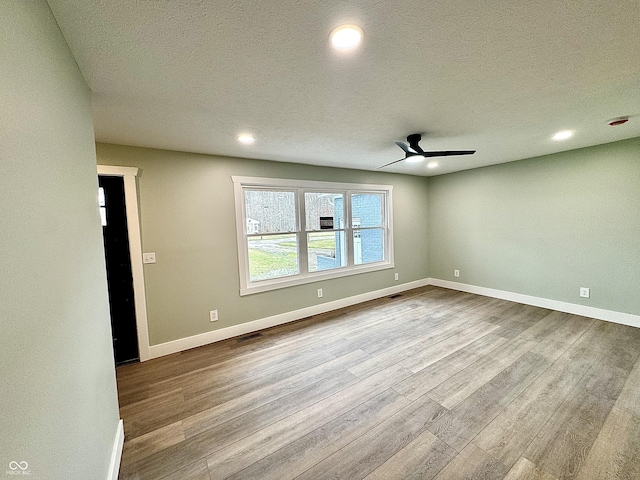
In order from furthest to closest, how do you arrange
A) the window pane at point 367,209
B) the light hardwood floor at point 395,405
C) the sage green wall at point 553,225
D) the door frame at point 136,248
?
1. the window pane at point 367,209
2. the sage green wall at point 553,225
3. the door frame at point 136,248
4. the light hardwood floor at point 395,405

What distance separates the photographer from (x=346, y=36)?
1235mm

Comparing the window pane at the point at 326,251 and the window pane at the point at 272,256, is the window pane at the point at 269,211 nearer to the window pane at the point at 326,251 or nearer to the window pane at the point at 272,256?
the window pane at the point at 272,256

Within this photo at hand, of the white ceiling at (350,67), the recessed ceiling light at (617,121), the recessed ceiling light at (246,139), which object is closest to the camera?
the white ceiling at (350,67)

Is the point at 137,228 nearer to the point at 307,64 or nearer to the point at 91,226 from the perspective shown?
the point at 91,226

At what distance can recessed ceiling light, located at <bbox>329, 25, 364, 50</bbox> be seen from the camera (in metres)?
1.19

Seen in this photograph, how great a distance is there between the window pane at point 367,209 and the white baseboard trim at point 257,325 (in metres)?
1.28

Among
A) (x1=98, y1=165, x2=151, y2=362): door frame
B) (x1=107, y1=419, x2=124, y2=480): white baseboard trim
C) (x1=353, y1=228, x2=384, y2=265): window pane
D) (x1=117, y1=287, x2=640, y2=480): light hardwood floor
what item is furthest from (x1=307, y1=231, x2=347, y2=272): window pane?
(x1=107, y1=419, x2=124, y2=480): white baseboard trim

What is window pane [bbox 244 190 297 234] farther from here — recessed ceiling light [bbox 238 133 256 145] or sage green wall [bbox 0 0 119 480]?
sage green wall [bbox 0 0 119 480]

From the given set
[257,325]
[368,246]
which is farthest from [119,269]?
[368,246]

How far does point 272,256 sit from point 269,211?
653 millimetres

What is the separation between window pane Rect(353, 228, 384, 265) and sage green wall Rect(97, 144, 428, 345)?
1344mm

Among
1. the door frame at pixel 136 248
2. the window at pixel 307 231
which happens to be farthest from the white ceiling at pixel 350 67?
the window at pixel 307 231

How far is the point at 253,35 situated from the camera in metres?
1.22

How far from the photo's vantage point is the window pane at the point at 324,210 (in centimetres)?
404
